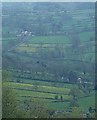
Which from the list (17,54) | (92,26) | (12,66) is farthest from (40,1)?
(12,66)

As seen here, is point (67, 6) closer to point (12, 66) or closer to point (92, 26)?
point (92, 26)

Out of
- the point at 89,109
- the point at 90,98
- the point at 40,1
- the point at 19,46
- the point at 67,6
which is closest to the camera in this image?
the point at 89,109

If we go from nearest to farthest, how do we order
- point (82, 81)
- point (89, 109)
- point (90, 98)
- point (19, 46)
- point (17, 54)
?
point (89, 109) → point (90, 98) → point (82, 81) → point (17, 54) → point (19, 46)

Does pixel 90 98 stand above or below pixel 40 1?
below

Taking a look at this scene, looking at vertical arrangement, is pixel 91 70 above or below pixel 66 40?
below

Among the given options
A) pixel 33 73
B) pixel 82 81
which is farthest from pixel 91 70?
pixel 33 73

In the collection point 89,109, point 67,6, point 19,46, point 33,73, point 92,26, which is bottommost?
point 89,109

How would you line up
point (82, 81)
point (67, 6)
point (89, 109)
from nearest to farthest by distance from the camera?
1. point (89, 109)
2. point (82, 81)
3. point (67, 6)

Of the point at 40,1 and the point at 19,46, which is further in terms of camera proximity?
the point at 40,1

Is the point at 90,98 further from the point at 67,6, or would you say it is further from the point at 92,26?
the point at 67,6
